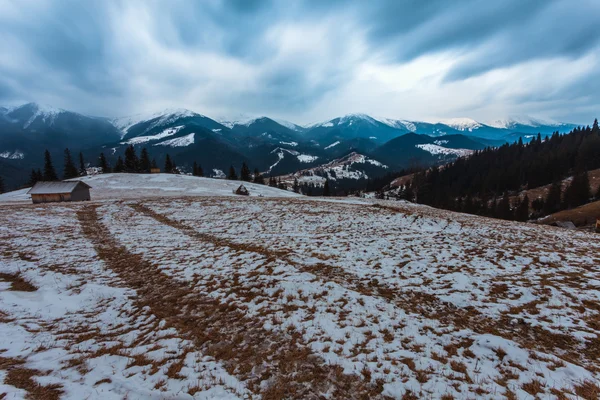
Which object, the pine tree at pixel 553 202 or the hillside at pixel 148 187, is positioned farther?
the pine tree at pixel 553 202

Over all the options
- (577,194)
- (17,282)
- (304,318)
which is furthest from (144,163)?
(577,194)

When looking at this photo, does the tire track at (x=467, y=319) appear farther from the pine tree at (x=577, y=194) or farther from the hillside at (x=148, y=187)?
the pine tree at (x=577, y=194)

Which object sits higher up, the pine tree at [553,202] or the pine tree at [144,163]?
the pine tree at [144,163]

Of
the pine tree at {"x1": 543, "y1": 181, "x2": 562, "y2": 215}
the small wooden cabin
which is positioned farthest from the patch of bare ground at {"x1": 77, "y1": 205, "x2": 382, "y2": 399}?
the pine tree at {"x1": 543, "y1": 181, "x2": 562, "y2": 215}

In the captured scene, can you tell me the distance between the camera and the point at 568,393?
16.1 feet

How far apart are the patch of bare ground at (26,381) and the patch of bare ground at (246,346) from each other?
280cm

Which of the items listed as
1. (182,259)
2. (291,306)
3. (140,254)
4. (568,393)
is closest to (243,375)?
(291,306)

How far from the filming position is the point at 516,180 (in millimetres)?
124062

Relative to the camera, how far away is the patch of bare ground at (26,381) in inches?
197

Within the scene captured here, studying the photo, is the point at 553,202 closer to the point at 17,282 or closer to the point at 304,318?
the point at 304,318

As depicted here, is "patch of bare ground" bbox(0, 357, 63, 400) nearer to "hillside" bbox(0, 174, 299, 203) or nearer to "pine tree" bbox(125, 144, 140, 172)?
"hillside" bbox(0, 174, 299, 203)

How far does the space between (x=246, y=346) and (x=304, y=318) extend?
6.60 ft

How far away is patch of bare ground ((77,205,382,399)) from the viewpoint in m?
5.32

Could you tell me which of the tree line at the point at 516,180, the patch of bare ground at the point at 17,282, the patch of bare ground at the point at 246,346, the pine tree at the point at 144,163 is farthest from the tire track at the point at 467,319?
the pine tree at the point at 144,163
